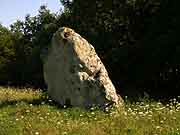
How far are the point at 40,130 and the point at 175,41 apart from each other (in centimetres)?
1559

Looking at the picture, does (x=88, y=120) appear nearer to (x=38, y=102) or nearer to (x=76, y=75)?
(x=76, y=75)

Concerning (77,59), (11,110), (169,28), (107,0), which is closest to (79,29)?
(107,0)

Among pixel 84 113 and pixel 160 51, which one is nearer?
pixel 84 113

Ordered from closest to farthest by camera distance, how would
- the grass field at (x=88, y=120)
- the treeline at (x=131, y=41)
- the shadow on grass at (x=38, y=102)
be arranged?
1. the grass field at (x=88, y=120)
2. the shadow on grass at (x=38, y=102)
3. the treeline at (x=131, y=41)

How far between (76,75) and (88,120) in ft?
12.7

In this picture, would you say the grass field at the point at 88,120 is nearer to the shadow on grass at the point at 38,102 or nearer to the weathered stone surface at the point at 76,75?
the shadow on grass at the point at 38,102

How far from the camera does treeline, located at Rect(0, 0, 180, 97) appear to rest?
28.7m

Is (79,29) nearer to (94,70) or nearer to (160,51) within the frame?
(160,51)

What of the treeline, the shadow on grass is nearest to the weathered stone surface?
the shadow on grass

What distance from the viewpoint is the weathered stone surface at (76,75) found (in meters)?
18.5

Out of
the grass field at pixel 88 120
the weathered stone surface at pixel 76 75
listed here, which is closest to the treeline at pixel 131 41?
the weathered stone surface at pixel 76 75

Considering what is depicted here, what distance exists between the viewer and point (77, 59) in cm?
1934

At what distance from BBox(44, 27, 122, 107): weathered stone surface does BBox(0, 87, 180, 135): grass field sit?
70 cm

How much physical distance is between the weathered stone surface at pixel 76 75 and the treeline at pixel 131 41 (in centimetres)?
578
